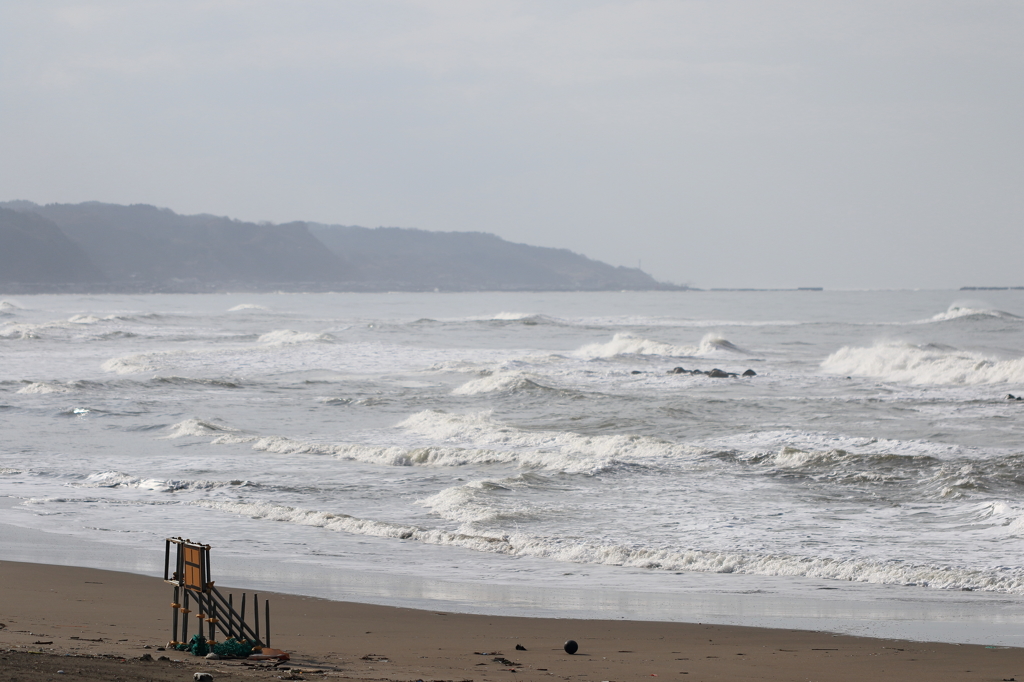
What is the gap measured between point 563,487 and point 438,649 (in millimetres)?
7661

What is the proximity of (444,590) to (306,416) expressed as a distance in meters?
15.4

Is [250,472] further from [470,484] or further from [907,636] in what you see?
[907,636]

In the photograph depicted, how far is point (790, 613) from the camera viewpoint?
8.16 m

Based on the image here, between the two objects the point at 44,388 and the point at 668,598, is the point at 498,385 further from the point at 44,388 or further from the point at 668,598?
the point at 668,598

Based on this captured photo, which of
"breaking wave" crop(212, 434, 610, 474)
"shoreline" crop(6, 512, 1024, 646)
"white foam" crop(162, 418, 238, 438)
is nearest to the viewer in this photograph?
"shoreline" crop(6, 512, 1024, 646)

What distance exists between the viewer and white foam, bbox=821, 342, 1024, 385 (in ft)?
99.1

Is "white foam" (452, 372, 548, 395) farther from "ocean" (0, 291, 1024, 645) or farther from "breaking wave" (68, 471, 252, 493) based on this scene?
"breaking wave" (68, 471, 252, 493)

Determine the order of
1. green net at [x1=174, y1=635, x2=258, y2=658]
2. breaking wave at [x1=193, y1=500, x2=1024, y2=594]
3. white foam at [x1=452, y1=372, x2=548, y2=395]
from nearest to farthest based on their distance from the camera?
green net at [x1=174, y1=635, x2=258, y2=658]
breaking wave at [x1=193, y1=500, x2=1024, y2=594]
white foam at [x1=452, y1=372, x2=548, y2=395]

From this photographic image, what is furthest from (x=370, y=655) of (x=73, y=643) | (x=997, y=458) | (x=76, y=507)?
(x=997, y=458)

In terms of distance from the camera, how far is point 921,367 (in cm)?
3319

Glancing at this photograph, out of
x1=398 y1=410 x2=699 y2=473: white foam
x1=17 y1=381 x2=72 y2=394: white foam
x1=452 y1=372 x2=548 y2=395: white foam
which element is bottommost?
x1=398 y1=410 x2=699 y2=473: white foam

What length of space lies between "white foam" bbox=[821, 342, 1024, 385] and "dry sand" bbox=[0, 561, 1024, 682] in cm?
2587

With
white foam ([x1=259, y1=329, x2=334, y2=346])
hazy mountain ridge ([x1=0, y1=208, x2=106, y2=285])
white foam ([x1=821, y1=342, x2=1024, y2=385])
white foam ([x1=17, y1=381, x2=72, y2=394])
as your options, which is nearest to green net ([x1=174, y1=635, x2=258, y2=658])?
white foam ([x1=17, y1=381, x2=72, y2=394])

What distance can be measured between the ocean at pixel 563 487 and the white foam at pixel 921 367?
0.51 feet
